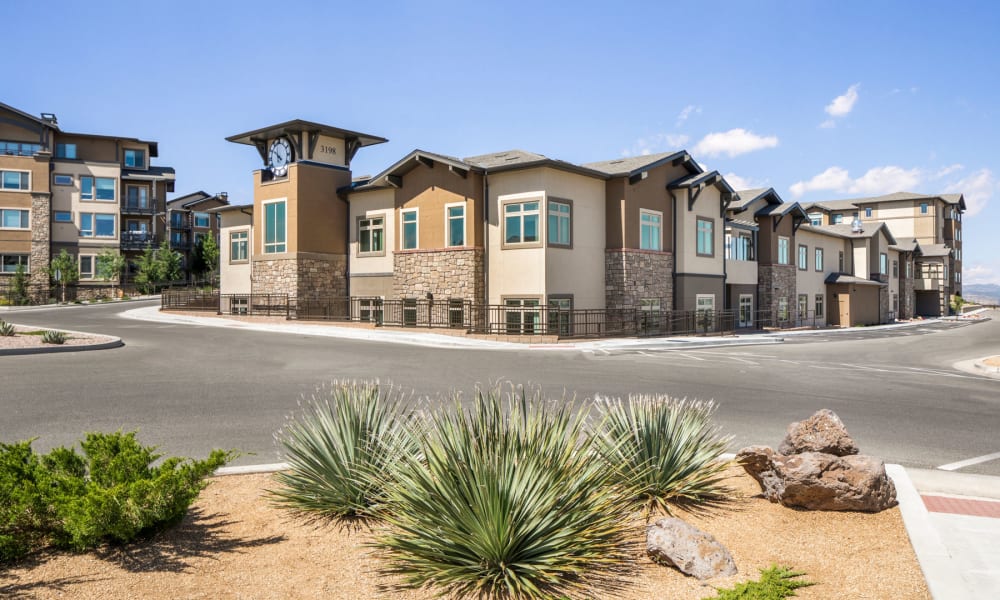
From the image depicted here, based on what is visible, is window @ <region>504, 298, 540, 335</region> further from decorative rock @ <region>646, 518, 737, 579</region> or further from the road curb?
decorative rock @ <region>646, 518, 737, 579</region>

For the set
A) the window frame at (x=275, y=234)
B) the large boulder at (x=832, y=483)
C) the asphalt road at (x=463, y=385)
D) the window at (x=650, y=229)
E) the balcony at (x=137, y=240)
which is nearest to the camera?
the large boulder at (x=832, y=483)

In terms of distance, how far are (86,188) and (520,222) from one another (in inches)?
1857

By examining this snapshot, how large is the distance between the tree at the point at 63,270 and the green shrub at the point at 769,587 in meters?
60.0

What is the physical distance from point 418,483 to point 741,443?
5160 mm

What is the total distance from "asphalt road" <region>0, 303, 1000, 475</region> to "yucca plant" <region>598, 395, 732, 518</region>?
9.09 feet

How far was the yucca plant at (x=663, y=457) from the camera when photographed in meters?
5.30

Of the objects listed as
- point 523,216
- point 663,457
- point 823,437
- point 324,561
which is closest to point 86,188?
point 523,216

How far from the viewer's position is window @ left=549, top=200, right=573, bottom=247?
1016 inches

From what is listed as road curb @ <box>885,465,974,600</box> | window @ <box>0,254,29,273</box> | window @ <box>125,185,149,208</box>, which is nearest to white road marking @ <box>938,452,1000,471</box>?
road curb @ <box>885,465,974,600</box>

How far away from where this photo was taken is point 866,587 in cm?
394

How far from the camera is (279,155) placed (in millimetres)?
33875

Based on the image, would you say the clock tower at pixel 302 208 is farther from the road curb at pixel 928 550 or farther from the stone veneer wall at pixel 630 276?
the road curb at pixel 928 550

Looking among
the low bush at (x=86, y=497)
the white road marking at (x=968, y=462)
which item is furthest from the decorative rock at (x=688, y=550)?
the white road marking at (x=968, y=462)

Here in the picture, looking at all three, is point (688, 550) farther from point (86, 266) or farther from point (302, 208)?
point (86, 266)
